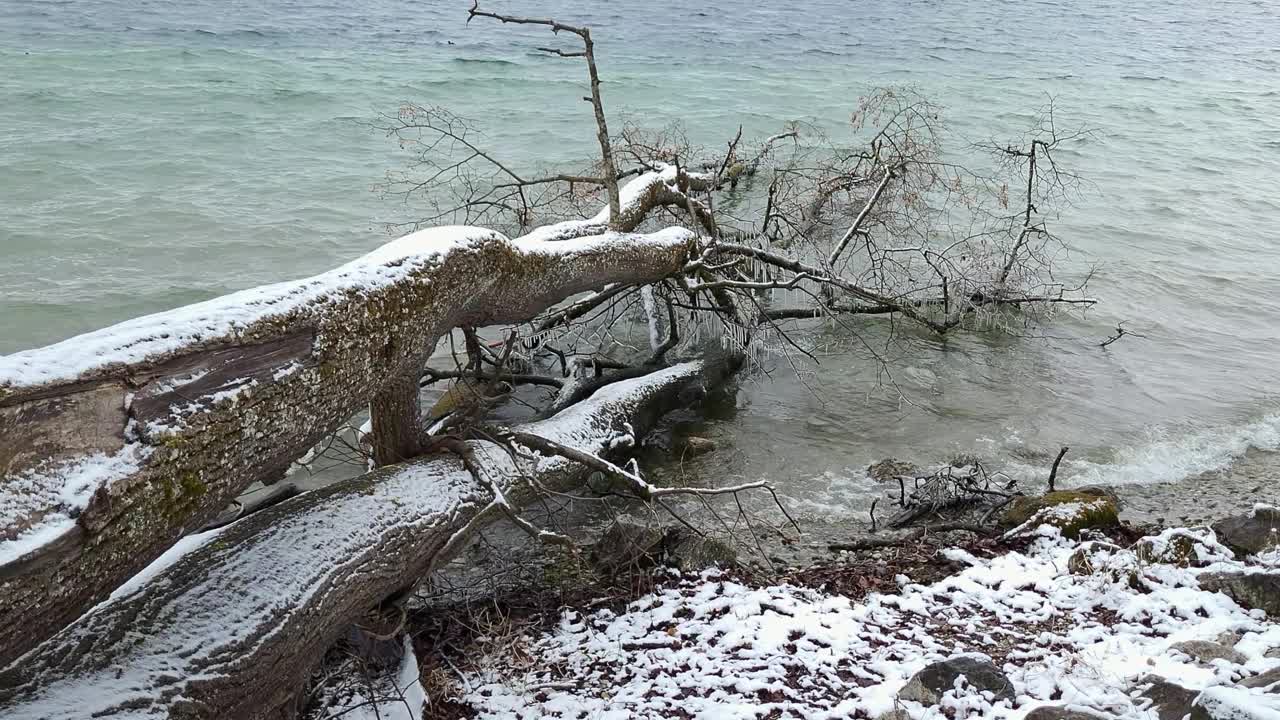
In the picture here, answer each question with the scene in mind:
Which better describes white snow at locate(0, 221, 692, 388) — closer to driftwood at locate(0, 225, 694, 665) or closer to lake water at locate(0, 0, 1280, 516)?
driftwood at locate(0, 225, 694, 665)

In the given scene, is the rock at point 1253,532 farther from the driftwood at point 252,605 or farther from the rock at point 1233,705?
the driftwood at point 252,605

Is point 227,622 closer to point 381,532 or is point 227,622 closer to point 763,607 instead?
point 381,532

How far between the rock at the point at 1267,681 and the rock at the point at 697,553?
2.56 m

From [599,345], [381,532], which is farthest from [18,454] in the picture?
[599,345]

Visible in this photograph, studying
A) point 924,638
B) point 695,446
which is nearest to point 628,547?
point 924,638

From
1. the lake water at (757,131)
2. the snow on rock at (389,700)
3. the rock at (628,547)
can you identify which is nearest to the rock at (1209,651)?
the rock at (628,547)

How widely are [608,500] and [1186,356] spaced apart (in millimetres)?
6701

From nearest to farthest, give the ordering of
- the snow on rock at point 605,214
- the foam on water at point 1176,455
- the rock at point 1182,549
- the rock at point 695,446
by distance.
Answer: the rock at point 1182,549
the snow on rock at point 605,214
the foam on water at point 1176,455
the rock at point 695,446

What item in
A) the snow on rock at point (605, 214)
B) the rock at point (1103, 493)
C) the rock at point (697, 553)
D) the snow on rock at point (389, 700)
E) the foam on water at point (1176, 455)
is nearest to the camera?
the snow on rock at point (389, 700)

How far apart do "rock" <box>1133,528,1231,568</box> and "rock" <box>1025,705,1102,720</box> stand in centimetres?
197

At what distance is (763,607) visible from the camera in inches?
187

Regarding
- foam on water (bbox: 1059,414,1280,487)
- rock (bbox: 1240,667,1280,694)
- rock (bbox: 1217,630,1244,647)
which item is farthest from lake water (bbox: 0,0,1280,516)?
rock (bbox: 1240,667,1280,694)

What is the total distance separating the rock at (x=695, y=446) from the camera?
7348 mm

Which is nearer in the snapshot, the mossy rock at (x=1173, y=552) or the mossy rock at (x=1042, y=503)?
the mossy rock at (x=1173, y=552)
